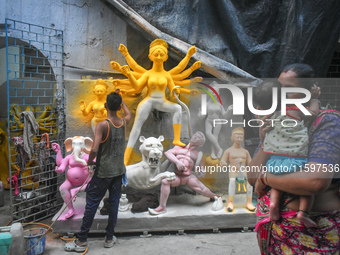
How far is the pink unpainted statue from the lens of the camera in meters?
4.08

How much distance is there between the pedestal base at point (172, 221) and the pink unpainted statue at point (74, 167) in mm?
150

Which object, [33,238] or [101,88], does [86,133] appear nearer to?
[101,88]

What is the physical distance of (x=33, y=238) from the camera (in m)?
3.55

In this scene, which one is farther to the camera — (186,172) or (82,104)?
(82,104)

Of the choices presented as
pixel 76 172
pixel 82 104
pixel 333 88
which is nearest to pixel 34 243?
pixel 76 172

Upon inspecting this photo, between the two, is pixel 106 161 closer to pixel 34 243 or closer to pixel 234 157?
pixel 34 243

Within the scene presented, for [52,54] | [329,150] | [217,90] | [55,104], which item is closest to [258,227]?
[329,150]

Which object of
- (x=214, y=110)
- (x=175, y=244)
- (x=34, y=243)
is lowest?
(x=175, y=244)

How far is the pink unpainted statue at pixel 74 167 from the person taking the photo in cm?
408

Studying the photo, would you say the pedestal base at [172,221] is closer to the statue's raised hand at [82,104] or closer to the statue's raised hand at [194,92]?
the statue's raised hand at [82,104]

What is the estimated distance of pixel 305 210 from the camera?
5.31 feet

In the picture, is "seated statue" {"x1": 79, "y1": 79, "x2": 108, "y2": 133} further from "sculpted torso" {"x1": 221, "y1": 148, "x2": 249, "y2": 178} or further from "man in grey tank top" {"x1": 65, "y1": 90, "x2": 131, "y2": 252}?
"sculpted torso" {"x1": 221, "y1": 148, "x2": 249, "y2": 178}

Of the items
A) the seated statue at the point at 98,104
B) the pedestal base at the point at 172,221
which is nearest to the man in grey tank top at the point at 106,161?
the pedestal base at the point at 172,221

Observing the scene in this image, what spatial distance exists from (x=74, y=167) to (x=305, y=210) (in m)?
3.15
